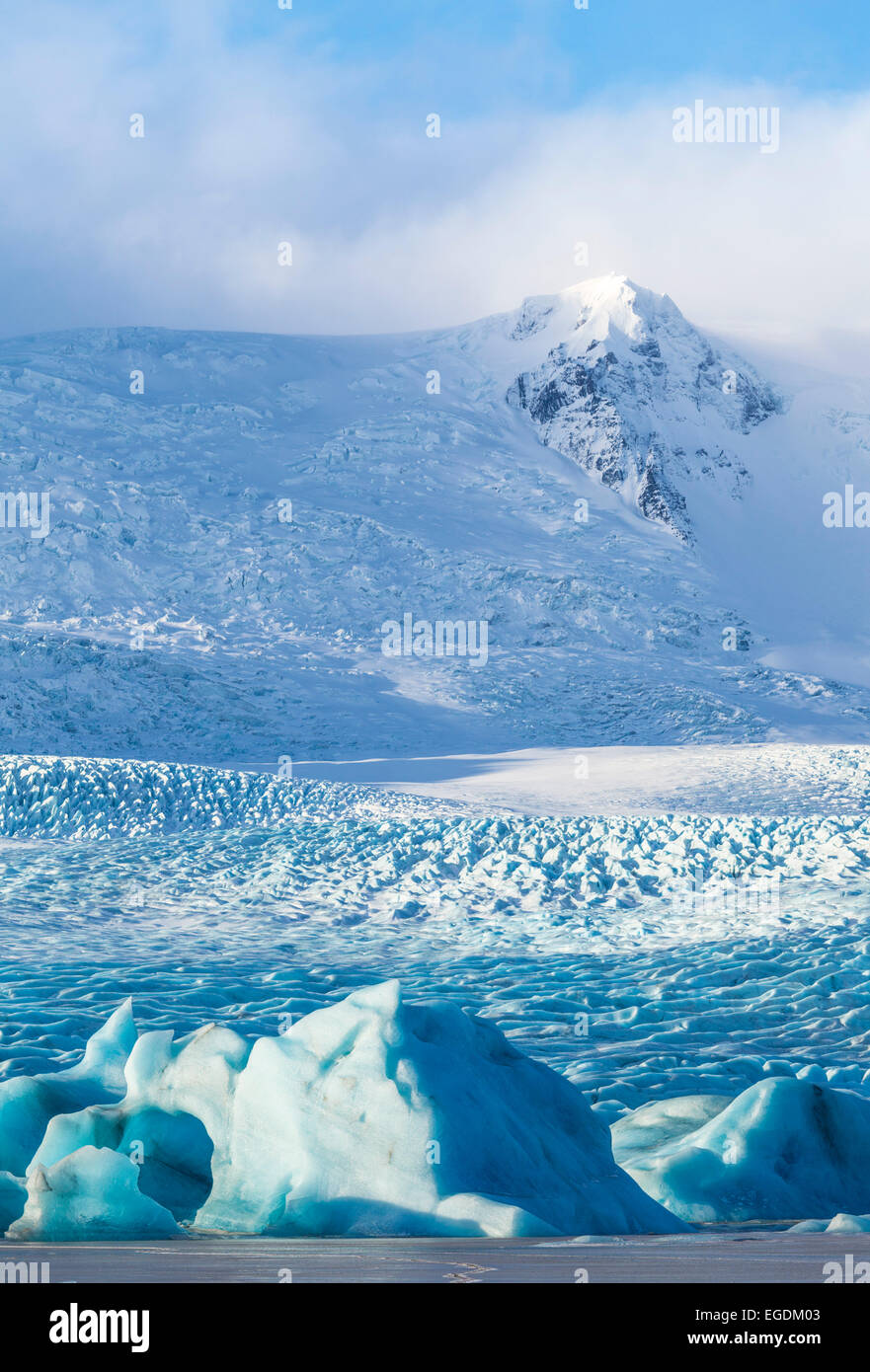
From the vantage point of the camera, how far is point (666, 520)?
176ft

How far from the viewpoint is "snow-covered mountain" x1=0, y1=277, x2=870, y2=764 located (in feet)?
107

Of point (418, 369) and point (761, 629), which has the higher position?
point (418, 369)

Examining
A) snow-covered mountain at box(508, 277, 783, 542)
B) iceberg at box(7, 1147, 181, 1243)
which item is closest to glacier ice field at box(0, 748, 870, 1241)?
iceberg at box(7, 1147, 181, 1243)

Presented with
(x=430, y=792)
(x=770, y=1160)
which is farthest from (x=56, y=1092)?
(x=430, y=792)

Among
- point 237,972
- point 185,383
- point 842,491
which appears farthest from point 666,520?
point 237,972

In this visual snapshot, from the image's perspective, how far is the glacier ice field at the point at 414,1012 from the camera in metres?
4.54

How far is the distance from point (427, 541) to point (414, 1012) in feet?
119

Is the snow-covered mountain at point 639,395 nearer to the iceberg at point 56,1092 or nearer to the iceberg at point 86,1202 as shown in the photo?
the iceberg at point 56,1092

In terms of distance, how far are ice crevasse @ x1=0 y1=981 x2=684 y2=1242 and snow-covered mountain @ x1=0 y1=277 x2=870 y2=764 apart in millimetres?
23015

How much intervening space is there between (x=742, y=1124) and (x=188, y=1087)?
94.6 inches

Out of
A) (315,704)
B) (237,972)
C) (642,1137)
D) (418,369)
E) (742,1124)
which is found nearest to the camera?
(742,1124)

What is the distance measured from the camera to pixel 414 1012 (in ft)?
16.1

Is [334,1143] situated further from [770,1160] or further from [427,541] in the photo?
[427,541]
